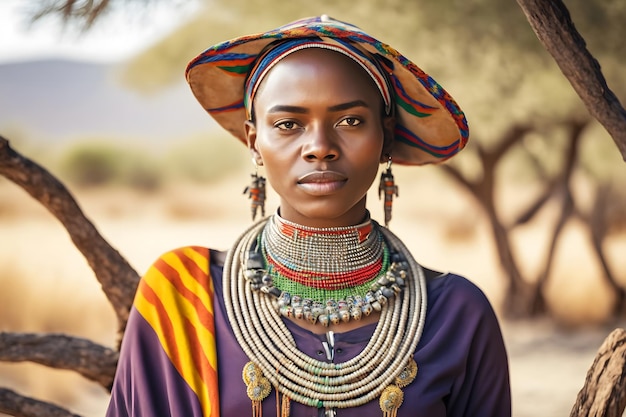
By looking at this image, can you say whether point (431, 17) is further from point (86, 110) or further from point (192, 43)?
point (86, 110)

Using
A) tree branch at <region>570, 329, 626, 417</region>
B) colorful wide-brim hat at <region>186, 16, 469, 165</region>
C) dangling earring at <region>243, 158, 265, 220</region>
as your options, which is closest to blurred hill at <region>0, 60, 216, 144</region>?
colorful wide-brim hat at <region>186, 16, 469, 165</region>

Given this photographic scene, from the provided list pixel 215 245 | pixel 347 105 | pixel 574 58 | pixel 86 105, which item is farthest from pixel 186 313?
pixel 86 105

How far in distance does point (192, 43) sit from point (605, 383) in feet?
35.2

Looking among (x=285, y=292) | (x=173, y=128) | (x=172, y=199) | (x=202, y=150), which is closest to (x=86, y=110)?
(x=173, y=128)

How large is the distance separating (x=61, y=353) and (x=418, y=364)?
1.52 meters

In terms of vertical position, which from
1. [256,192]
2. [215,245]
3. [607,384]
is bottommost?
[607,384]

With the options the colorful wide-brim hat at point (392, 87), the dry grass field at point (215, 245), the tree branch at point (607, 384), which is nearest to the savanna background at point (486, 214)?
the dry grass field at point (215, 245)

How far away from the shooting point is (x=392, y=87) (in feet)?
8.52

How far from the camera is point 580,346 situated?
401 inches

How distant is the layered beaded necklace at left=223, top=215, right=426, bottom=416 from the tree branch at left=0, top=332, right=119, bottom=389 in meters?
1.00

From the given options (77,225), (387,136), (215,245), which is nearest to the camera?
(387,136)

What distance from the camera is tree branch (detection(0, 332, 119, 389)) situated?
3.20 m

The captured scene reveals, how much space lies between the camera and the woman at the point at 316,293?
237cm

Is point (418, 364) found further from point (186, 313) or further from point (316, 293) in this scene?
point (186, 313)
